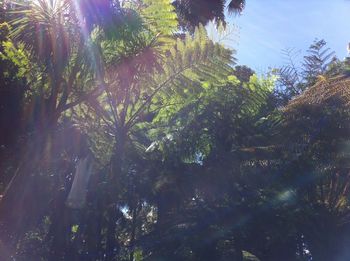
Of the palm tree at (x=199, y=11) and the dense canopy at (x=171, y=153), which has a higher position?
the palm tree at (x=199, y=11)

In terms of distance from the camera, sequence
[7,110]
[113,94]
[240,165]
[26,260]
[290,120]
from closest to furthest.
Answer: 1. [7,110]
2. [113,94]
3. [240,165]
4. [290,120]
5. [26,260]

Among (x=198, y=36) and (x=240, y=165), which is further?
(x=240, y=165)

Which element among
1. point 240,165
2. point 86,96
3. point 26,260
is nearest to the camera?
point 86,96

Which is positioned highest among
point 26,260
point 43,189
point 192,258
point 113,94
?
point 113,94

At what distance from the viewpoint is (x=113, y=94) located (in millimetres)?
11602

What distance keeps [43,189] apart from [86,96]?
3875 mm

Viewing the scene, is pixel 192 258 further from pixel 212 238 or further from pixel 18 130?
pixel 18 130

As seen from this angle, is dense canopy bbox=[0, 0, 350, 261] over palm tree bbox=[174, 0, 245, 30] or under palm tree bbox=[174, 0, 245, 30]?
under

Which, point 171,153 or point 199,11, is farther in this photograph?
point 199,11

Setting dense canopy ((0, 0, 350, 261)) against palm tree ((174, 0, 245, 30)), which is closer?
dense canopy ((0, 0, 350, 261))

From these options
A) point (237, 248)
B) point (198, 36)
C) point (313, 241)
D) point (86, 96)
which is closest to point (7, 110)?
point (86, 96)

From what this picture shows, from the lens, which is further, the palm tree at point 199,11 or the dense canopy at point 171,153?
the palm tree at point 199,11

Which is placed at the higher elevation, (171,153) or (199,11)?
(199,11)

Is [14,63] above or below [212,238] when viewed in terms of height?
above
